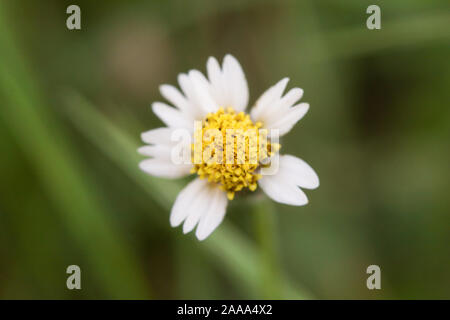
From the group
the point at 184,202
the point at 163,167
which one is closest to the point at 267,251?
the point at 184,202

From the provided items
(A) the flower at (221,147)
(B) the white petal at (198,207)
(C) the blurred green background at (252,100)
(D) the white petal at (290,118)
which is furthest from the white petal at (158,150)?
(C) the blurred green background at (252,100)

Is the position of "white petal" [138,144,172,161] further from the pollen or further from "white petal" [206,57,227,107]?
"white petal" [206,57,227,107]

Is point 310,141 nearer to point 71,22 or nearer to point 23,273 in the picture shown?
point 71,22

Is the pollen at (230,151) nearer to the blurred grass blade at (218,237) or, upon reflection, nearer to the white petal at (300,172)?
the white petal at (300,172)

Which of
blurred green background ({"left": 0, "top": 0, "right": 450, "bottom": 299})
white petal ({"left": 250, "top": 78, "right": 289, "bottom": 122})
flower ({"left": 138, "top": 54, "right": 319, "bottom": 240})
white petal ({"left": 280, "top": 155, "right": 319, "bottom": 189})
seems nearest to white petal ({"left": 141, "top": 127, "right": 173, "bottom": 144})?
flower ({"left": 138, "top": 54, "right": 319, "bottom": 240})

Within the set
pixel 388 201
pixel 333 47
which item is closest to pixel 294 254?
pixel 388 201
